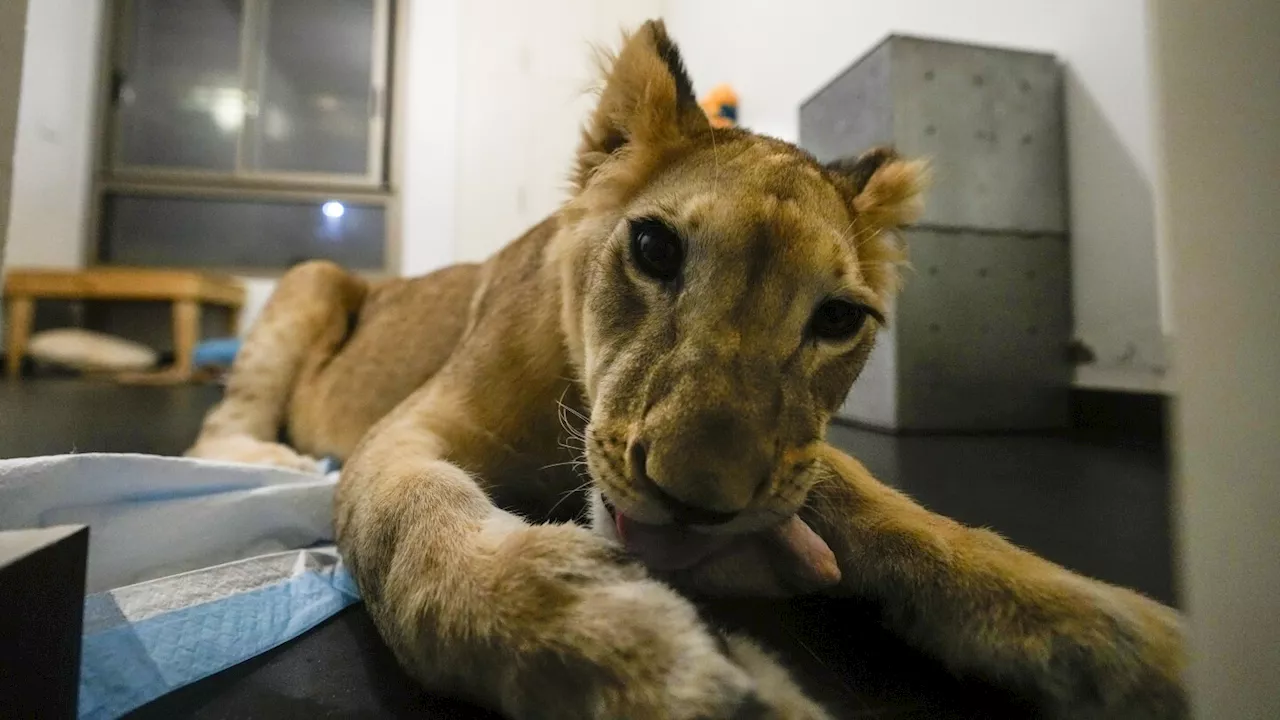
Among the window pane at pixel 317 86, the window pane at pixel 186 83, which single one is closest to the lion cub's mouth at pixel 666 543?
the window pane at pixel 317 86

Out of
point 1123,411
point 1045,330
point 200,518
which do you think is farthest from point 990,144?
point 200,518

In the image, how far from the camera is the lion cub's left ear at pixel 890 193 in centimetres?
136

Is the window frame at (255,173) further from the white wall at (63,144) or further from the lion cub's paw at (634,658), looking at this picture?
the lion cub's paw at (634,658)

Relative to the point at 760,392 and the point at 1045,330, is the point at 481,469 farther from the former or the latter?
the point at 1045,330

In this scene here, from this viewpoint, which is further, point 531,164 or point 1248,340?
point 531,164

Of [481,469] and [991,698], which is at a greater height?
[481,469]

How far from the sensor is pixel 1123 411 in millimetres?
3020

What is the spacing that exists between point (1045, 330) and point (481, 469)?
3.13 m

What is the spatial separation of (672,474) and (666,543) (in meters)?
0.11

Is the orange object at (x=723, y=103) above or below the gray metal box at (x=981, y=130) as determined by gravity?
above

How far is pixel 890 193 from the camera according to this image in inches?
54.1

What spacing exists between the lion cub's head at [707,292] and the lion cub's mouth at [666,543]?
0.06ft

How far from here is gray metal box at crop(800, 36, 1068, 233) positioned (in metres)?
3.29

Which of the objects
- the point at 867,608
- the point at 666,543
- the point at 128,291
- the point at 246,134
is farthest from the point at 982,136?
the point at 246,134
